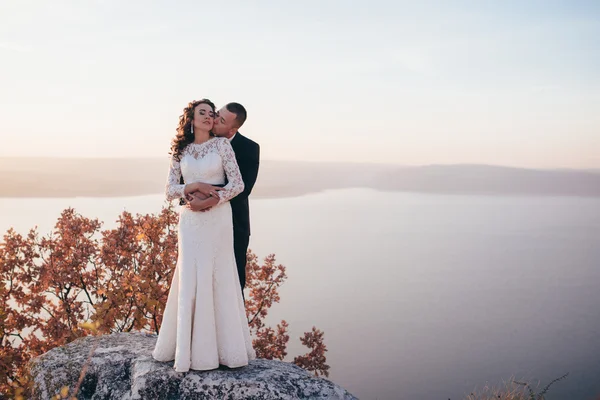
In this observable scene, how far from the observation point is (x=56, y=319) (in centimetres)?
1077

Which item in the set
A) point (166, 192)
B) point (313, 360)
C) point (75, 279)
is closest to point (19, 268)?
point (75, 279)

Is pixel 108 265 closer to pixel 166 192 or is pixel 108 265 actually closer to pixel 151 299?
pixel 151 299

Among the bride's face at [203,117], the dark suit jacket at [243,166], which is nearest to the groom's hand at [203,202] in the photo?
the bride's face at [203,117]

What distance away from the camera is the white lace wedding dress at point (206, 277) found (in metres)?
6.94

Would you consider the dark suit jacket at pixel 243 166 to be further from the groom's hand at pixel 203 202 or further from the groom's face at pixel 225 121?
the groom's hand at pixel 203 202

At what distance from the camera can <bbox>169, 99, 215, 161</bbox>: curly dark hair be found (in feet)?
23.2

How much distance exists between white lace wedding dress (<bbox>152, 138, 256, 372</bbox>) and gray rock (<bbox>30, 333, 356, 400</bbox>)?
0.21 metres

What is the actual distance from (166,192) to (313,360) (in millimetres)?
6541

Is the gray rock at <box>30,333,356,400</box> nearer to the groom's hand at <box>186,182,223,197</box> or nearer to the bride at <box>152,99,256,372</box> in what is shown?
the bride at <box>152,99,256,372</box>

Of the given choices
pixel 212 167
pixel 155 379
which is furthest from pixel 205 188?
pixel 155 379

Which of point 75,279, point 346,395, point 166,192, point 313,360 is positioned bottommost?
point 313,360

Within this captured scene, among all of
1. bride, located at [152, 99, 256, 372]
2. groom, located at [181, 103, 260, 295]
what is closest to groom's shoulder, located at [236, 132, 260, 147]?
groom, located at [181, 103, 260, 295]

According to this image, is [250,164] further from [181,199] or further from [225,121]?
[181,199]

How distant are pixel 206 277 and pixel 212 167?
4.73 ft
